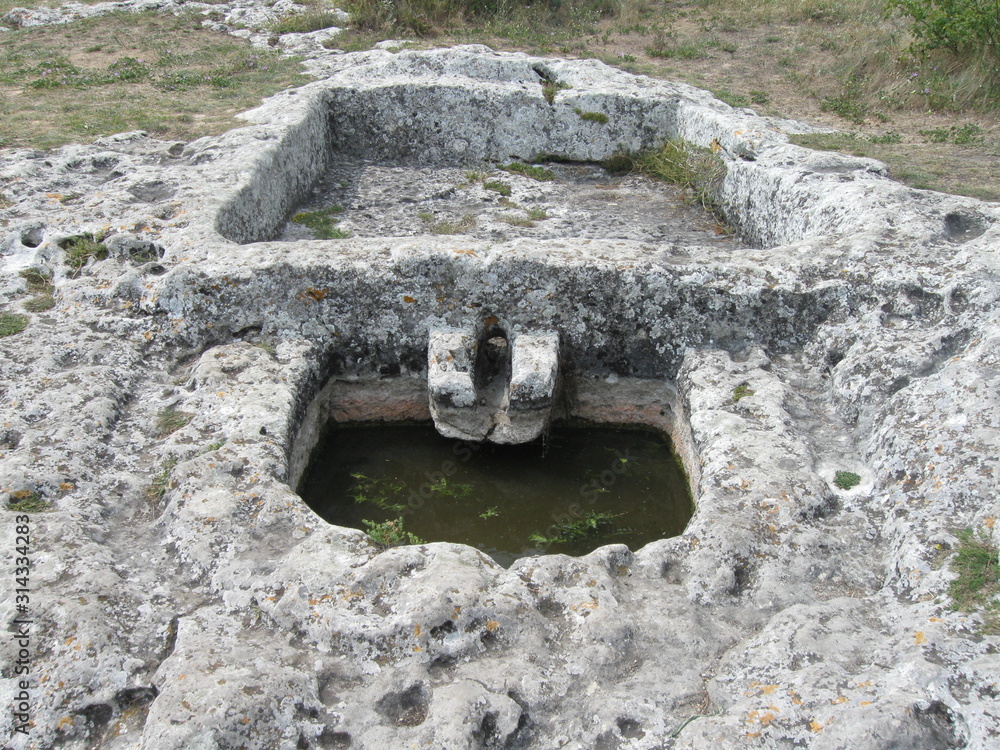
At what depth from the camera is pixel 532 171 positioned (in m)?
7.59

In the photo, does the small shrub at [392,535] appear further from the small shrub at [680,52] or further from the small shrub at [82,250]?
the small shrub at [680,52]

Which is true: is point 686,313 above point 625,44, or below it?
below

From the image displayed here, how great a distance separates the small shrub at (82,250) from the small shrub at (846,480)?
4.74 m

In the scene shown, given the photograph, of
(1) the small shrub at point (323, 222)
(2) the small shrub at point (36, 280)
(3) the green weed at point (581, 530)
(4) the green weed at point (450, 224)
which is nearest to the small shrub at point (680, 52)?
(4) the green weed at point (450, 224)

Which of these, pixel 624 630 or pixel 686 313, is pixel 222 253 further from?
pixel 624 630

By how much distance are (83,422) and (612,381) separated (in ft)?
10.2

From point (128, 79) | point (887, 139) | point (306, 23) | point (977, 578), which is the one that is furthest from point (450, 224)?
point (306, 23)

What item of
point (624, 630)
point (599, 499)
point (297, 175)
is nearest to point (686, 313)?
point (599, 499)

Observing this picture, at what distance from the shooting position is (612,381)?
194 inches

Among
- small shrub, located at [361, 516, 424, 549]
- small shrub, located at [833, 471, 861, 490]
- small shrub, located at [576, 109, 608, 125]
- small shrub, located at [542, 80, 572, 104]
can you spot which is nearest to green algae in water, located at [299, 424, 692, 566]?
small shrub, located at [361, 516, 424, 549]

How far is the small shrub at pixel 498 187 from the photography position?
707 cm

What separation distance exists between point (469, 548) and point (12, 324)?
327 centimetres

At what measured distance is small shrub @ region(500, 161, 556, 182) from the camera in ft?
24.6

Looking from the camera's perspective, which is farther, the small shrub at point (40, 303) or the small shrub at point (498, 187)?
the small shrub at point (498, 187)
